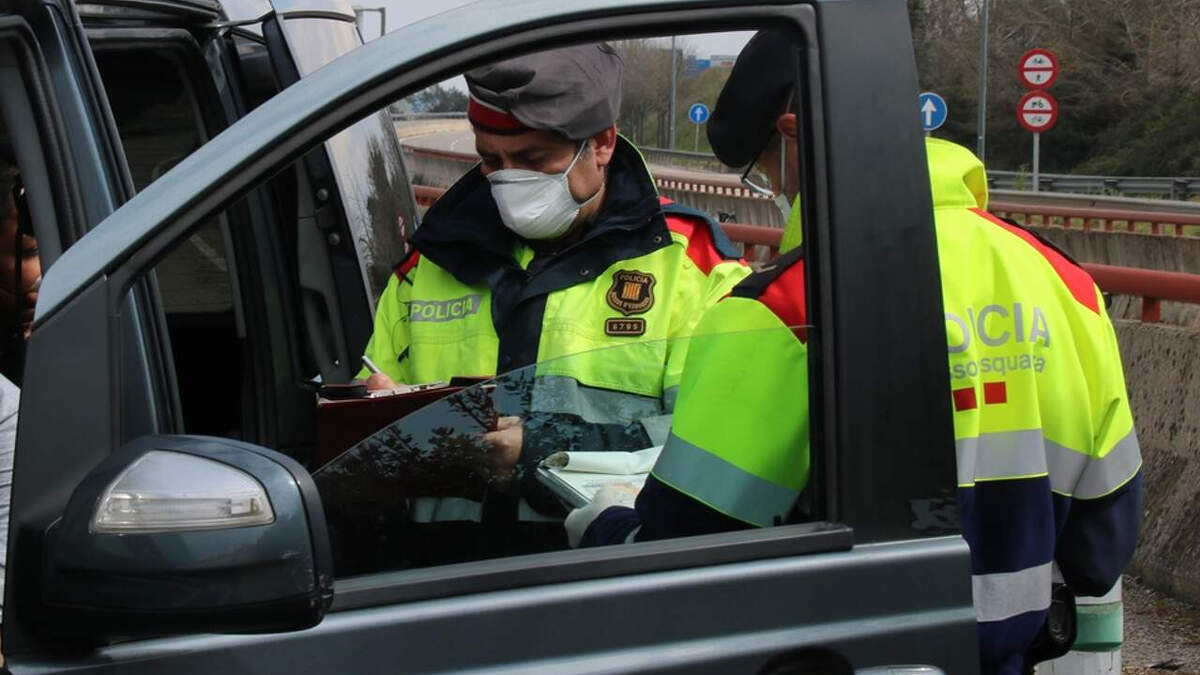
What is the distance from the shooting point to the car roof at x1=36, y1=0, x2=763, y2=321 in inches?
68.6

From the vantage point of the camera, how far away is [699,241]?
3039mm

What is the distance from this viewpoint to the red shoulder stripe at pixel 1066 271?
244 cm

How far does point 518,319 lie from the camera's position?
2924mm

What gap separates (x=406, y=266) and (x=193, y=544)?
1704 millimetres

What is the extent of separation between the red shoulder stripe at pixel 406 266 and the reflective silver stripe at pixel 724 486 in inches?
50.5

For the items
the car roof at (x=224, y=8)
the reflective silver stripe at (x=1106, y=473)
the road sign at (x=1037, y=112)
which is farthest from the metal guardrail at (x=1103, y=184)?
the reflective silver stripe at (x=1106, y=473)

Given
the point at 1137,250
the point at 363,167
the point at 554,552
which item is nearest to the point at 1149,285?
the point at 363,167

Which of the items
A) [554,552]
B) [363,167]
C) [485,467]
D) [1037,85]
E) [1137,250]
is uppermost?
[1037,85]

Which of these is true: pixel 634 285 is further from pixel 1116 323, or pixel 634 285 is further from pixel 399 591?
pixel 1116 323

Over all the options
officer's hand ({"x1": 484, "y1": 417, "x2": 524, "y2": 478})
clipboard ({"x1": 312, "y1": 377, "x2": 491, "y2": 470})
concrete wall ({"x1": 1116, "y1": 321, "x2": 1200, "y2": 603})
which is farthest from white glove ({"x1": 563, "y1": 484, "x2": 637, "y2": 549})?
concrete wall ({"x1": 1116, "y1": 321, "x2": 1200, "y2": 603})

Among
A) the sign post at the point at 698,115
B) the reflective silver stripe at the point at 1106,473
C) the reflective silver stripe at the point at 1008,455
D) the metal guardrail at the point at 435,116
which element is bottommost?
the reflective silver stripe at the point at 1106,473

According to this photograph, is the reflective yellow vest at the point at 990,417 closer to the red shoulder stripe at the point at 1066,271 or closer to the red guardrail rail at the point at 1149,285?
the red shoulder stripe at the point at 1066,271

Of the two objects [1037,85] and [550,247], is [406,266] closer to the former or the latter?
[550,247]

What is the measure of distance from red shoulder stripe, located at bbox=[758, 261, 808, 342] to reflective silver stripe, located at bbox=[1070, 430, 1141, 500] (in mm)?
666
